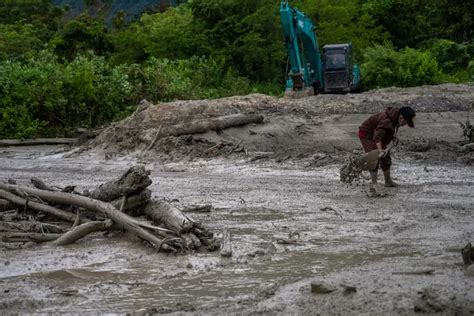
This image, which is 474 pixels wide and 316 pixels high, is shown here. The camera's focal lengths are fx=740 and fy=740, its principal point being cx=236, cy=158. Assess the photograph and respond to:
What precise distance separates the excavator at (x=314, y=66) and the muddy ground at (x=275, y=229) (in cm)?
532

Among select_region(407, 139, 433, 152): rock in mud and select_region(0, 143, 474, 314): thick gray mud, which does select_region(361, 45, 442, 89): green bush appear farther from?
select_region(0, 143, 474, 314): thick gray mud

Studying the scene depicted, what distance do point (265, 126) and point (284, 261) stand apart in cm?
1222

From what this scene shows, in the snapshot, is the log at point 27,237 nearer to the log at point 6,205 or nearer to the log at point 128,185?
the log at point 6,205

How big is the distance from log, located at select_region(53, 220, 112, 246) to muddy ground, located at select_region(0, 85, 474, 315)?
126mm

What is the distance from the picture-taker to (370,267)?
22.8ft

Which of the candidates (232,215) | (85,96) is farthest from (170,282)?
(85,96)

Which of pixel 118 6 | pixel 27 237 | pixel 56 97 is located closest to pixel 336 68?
pixel 56 97

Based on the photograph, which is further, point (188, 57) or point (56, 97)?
point (188, 57)

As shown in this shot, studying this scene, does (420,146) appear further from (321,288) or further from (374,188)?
(321,288)

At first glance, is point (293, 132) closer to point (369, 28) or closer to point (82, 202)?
point (82, 202)

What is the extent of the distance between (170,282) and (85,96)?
18772mm

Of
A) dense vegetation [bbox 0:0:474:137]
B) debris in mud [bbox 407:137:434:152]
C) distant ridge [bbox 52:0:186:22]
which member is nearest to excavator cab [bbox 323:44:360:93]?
dense vegetation [bbox 0:0:474:137]

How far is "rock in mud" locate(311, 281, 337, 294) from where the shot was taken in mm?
5984

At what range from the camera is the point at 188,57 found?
126 ft
